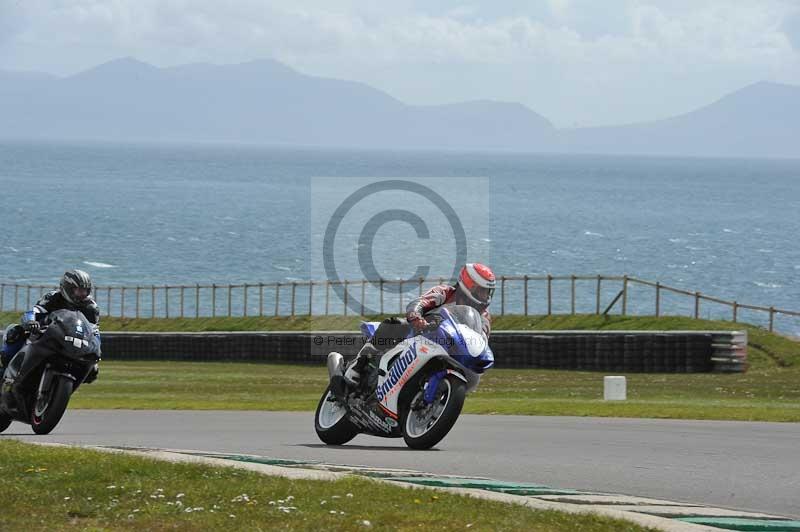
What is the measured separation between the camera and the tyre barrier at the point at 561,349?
32.1 metres

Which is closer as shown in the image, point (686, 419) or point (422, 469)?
point (422, 469)

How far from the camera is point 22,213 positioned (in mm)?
162125

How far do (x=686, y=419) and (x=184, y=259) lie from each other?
102 m

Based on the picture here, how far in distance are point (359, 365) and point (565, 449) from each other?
2.23 meters

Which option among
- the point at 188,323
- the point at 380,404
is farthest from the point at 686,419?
the point at 188,323

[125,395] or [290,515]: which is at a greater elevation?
[290,515]

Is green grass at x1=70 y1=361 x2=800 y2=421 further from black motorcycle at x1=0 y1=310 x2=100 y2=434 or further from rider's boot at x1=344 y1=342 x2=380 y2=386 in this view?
black motorcycle at x1=0 y1=310 x2=100 y2=434

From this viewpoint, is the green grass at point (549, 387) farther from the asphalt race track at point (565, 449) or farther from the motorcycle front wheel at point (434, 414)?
the motorcycle front wheel at point (434, 414)

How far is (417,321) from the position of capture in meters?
12.8

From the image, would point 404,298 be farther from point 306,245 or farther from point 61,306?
point 306,245

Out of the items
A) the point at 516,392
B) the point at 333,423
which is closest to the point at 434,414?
the point at 333,423

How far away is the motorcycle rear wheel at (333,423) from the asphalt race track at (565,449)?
6.7 inches

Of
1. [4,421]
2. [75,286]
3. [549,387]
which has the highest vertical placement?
[75,286]

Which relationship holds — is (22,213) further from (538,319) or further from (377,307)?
(538,319)
